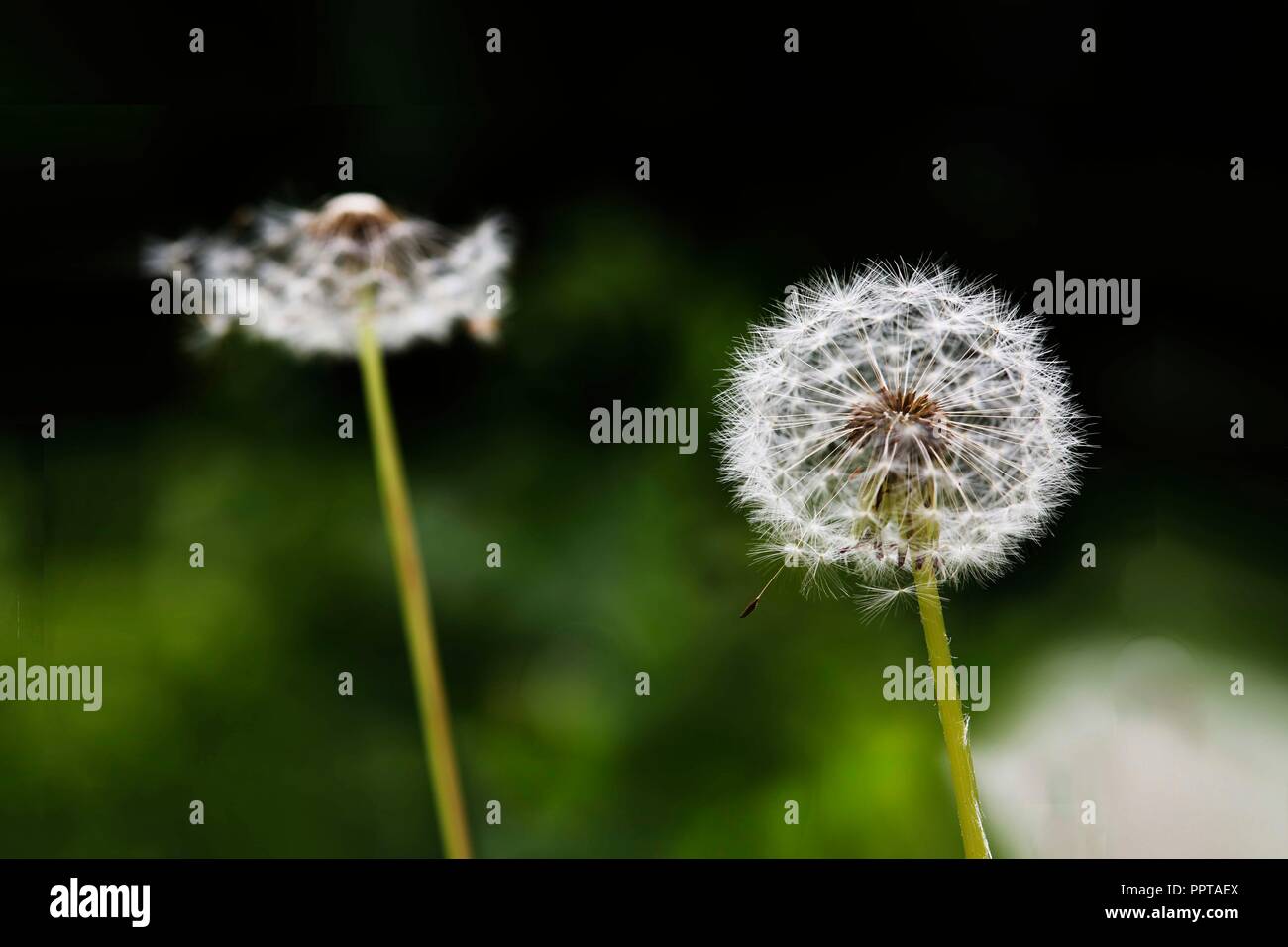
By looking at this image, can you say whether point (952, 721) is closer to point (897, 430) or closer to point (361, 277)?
point (897, 430)

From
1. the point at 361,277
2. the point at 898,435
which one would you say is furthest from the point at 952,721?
the point at 361,277

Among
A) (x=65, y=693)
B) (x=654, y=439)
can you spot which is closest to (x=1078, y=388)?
(x=654, y=439)

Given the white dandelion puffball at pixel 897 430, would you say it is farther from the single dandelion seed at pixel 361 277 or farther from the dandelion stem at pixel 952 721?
the single dandelion seed at pixel 361 277

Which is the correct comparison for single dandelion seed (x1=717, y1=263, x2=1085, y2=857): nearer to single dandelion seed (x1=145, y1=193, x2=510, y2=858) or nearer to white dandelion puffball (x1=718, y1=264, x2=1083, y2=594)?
white dandelion puffball (x1=718, y1=264, x2=1083, y2=594)

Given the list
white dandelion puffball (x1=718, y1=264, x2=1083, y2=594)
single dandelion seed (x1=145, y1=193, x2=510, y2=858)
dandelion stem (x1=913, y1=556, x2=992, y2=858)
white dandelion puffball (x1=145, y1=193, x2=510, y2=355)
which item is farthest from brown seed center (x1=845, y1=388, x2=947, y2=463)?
white dandelion puffball (x1=145, y1=193, x2=510, y2=355)

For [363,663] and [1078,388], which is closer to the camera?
[1078,388]

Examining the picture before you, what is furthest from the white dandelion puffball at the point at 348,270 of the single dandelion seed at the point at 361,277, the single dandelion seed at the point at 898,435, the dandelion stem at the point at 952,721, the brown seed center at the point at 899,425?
the dandelion stem at the point at 952,721

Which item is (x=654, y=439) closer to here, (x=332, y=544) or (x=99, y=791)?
(x=332, y=544)
